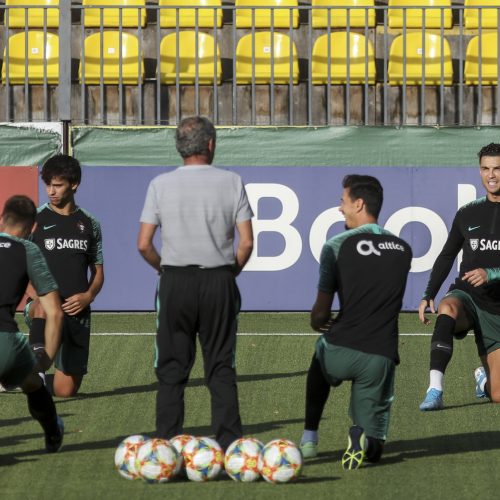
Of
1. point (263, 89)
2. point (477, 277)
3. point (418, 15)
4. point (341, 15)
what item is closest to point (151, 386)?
point (477, 277)

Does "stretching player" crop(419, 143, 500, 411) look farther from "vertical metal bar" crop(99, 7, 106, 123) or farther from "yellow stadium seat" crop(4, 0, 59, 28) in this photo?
"yellow stadium seat" crop(4, 0, 59, 28)

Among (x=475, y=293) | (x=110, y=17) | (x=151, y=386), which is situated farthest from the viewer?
(x=110, y=17)

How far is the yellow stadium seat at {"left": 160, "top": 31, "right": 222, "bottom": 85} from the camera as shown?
15.2 metres

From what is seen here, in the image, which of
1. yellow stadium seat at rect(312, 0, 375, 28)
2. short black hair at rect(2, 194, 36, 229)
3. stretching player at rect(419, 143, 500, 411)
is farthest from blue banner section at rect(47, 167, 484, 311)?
short black hair at rect(2, 194, 36, 229)

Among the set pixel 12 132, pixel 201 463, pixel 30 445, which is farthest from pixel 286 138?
pixel 201 463

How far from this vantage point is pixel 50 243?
31.6 ft

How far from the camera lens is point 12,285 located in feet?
22.7

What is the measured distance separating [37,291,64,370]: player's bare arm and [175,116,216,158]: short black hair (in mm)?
1045

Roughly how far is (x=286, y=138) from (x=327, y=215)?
3.11 feet

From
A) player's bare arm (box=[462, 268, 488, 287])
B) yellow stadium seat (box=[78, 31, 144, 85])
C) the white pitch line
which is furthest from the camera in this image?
yellow stadium seat (box=[78, 31, 144, 85])

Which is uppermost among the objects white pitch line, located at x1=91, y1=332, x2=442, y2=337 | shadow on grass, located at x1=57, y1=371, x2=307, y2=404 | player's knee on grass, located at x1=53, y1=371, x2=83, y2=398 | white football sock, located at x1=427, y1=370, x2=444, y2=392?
white football sock, located at x1=427, y1=370, x2=444, y2=392

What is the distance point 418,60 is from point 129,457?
32.0 ft

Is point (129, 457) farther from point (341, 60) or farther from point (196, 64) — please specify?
point (341, 60)

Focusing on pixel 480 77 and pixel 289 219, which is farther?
pixel 480 77
